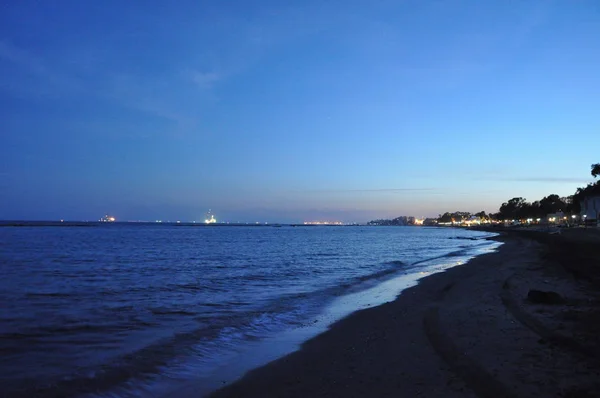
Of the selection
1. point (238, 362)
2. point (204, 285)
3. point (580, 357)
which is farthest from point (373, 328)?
point (204, 285)

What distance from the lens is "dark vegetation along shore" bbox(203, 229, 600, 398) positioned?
248 inches

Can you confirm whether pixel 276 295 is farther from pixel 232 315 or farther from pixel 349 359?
pixel 349 359

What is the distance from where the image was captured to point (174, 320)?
42.8 ft

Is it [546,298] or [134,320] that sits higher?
[546,298]

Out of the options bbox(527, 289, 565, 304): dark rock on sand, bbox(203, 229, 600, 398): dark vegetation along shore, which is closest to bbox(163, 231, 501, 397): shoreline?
bbox(203, 229, 600, 398): dark vegetation along shore

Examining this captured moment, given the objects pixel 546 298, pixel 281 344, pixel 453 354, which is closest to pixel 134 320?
pixel 281 344

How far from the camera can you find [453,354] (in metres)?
8.09

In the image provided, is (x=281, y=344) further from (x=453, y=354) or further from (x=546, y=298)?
(x=546, y=298)

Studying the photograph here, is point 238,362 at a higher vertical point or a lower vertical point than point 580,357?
lower

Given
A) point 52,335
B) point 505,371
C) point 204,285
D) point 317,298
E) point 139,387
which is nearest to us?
point 505,371

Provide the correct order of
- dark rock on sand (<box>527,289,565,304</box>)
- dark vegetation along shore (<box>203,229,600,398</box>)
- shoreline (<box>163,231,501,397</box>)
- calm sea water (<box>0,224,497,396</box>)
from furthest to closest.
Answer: dark rock on sand (<box>527,289,565,304</box>), calm sea water (<box>0,224,497,396</box>), shoreline (<box>163,231,501,397</box>), dark vegetation along shore (<box>203,229,600,398</box>)

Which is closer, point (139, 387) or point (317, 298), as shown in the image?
point (139, 387)

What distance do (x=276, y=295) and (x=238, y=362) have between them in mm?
9419

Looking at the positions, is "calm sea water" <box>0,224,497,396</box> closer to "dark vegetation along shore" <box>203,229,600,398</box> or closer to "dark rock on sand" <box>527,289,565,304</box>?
"dark vegetation along shore" <box>203,229,600,398</box>
